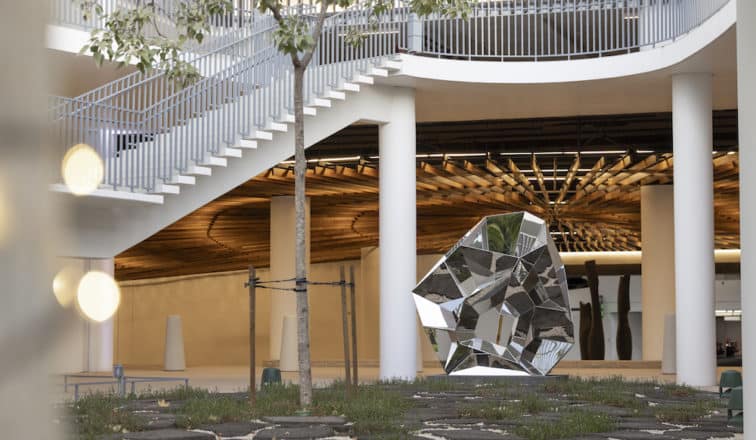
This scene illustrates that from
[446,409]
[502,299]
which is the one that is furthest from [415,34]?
[446,409]

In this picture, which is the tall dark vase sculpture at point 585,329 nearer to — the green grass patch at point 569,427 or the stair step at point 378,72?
the stair step at point 378,72

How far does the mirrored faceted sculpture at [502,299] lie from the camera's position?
18375 millimetres

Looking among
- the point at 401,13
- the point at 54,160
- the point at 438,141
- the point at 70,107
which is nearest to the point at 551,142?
the point at 438,141

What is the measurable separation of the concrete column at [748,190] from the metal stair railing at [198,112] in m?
12.2

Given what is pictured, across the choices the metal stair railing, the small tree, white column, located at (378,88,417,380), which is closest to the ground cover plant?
the small tree

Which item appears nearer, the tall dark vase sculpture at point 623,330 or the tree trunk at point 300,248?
the tree trunk at point 300,248

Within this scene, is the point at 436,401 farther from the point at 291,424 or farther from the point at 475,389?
the point at 291,424

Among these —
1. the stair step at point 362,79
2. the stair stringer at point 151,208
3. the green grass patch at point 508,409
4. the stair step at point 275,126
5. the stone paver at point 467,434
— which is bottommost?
the green grass patch at point 508,409

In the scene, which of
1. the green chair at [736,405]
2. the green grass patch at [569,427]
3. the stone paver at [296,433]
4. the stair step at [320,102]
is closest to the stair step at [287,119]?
the stair step at [320,102]

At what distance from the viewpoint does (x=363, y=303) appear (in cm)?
3641

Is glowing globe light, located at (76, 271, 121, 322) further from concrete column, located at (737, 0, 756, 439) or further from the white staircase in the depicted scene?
concrete column, located at (737, 0, 756, 439)

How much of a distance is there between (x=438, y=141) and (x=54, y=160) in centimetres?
2752

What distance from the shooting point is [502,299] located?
18578 mm

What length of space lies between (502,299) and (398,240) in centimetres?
407
